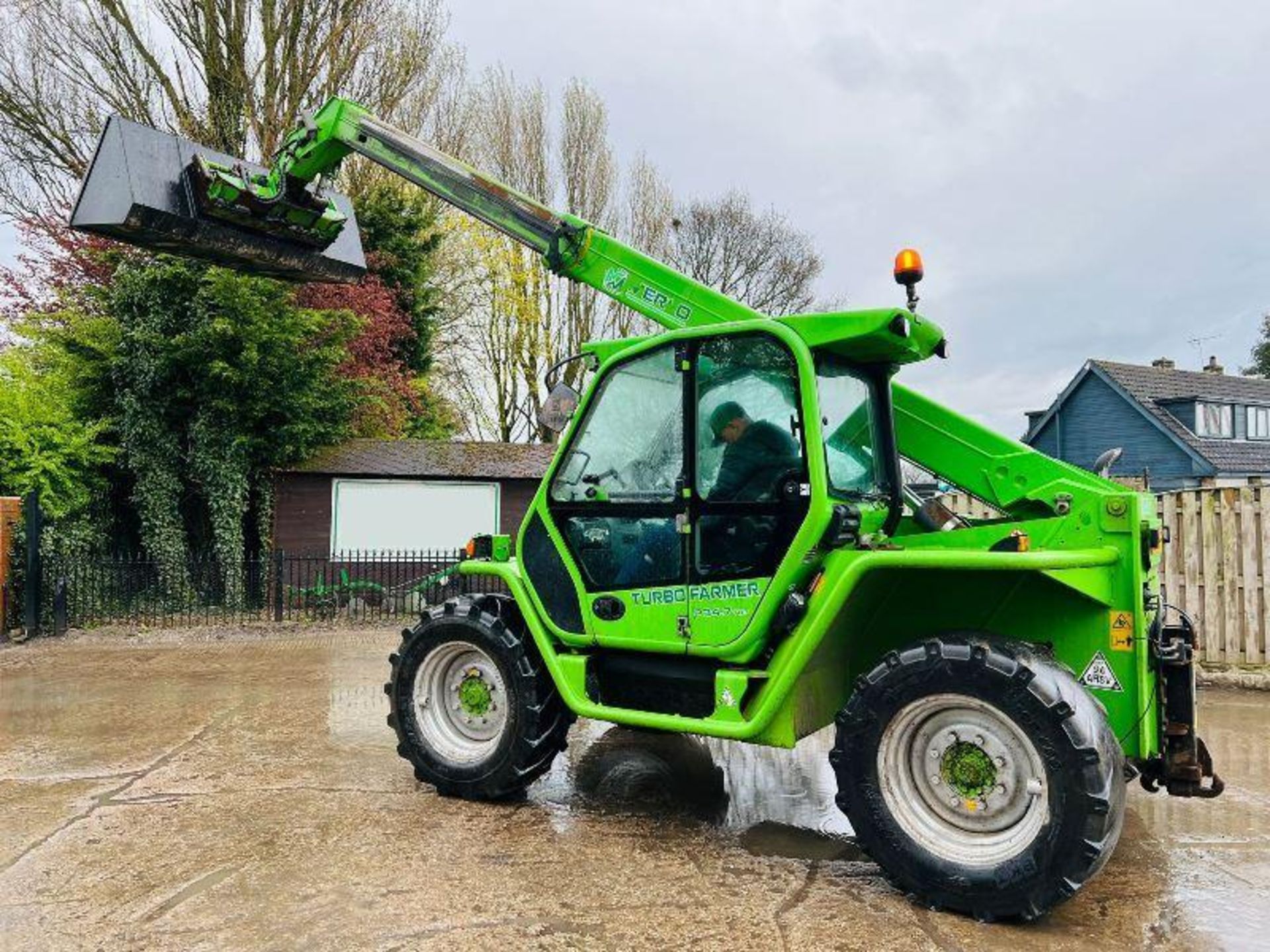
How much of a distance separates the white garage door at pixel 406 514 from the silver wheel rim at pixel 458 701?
400 inches

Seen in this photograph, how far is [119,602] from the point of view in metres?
12.0

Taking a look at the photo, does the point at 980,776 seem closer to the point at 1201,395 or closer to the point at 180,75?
the point at 180,75

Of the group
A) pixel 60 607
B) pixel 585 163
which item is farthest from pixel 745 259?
pixel 60 607

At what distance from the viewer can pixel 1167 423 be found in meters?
28.0

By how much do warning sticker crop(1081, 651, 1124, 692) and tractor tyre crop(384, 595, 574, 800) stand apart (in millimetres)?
2419

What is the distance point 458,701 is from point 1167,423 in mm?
29170

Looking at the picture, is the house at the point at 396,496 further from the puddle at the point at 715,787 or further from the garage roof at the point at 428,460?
the puddle at the point at 715,787

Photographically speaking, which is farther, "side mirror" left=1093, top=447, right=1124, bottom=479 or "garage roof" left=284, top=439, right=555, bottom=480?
"garage roof" left=284, top=439, right=555, bottom=480

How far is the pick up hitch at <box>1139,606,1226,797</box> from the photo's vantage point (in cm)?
357

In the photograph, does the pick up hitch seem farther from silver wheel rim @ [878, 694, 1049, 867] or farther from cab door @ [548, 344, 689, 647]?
cab door @ [548, 344, 689, 647]

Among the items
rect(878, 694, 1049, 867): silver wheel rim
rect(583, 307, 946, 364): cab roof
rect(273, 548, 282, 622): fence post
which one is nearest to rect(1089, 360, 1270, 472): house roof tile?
rect(273, 548, 282, 622): fence post

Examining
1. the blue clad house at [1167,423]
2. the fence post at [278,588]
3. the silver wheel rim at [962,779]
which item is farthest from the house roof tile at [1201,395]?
the silver wheel rim at [962,779]

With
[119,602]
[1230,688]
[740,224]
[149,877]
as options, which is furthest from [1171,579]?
[740,224]

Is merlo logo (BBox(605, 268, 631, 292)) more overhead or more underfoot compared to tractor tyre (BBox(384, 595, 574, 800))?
more overhead
